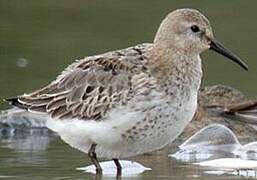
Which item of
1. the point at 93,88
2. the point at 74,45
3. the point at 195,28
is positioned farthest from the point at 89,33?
the point at 195,28

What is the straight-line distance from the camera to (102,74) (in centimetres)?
1066

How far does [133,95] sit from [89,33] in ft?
25.6

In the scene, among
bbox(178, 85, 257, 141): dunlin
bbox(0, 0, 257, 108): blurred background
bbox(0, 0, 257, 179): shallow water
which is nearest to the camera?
bbox(0, 0, 257, 179): shallow water

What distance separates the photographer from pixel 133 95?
10.3m

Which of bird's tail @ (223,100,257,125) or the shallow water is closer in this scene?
the shallow water

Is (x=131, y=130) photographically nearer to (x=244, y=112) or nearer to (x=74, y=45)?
(x=244, y=112)

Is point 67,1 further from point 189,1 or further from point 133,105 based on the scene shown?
point 133,105

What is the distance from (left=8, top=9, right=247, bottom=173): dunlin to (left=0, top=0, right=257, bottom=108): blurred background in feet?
12.3

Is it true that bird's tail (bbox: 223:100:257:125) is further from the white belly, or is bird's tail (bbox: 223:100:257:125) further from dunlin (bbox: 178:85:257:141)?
the white belly

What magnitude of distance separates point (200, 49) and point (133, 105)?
877 mm

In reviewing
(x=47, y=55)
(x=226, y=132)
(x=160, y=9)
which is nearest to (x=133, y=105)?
(x=226, y=132)

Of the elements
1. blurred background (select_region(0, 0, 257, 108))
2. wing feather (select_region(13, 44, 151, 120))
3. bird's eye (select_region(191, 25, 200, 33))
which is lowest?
wing feather (select_region(13, 44, 151, 120))

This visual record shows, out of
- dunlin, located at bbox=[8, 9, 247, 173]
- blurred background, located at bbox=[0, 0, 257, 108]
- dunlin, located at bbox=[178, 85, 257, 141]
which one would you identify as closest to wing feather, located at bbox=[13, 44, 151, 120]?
dunlin, located at bbox=[8, 9, 247, 173]

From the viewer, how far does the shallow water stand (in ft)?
37.0
